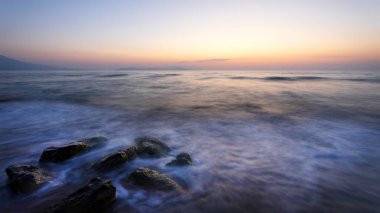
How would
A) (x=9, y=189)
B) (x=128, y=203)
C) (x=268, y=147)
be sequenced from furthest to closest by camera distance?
(x=268, y=147)
(x=9, y=189)
(x=128, y=203)

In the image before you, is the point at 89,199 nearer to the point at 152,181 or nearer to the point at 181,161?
the point at 152,181

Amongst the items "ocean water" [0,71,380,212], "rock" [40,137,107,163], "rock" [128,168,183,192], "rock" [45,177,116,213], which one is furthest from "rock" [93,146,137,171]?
"rock" [45,177,116,213]

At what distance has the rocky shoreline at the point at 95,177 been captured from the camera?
339 centimetres

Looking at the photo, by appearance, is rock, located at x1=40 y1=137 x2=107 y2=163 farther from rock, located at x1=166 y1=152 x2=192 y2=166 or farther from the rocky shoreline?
rock, located at x1=166 y1=152 x2=192 y2=166

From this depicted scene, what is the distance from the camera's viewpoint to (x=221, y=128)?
9.27m

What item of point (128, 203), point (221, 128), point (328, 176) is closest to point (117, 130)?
point (221, 128)

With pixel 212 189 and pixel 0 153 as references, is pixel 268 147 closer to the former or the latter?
pixel 212 189

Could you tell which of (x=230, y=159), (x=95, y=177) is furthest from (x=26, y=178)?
(x=230, y=159)

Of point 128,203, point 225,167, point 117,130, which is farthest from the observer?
point 117,130

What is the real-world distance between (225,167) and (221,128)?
3897 millimetres

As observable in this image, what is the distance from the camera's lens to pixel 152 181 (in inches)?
170

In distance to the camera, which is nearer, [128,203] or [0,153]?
[128,203]

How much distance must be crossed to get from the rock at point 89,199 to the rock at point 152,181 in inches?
23.4

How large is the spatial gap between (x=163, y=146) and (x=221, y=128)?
3.42 metres
